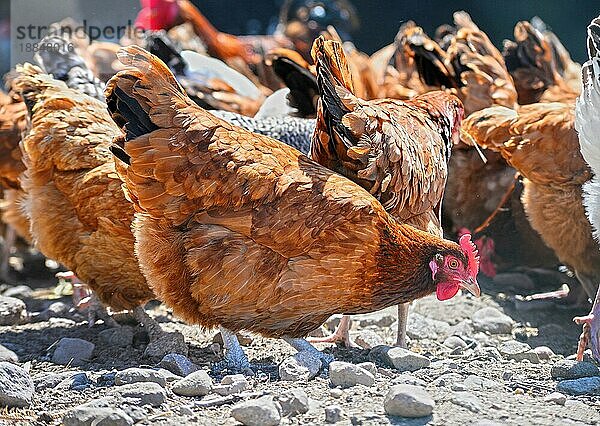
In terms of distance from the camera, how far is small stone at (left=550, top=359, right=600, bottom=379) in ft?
12.3

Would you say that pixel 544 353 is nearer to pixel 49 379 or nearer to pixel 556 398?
pixel 556 398

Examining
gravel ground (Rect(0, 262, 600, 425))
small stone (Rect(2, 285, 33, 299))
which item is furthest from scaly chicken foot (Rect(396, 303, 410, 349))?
small stone (Rect(2, 285, 33, 299))

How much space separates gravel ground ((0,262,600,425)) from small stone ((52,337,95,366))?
26 millimetres

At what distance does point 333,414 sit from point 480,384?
27.4 inches

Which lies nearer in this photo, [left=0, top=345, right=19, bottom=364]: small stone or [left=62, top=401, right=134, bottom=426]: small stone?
[left=62, top=401, right=134, bottom=426]: small stone

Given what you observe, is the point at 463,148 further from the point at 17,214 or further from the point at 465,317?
the point at 17,214

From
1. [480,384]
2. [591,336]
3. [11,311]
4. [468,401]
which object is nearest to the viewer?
[468,401]

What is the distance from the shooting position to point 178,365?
379 centimetres

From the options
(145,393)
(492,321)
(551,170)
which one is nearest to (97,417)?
(145,393)

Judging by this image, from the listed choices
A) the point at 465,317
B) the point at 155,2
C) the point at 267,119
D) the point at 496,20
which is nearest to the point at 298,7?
the point at 155,2

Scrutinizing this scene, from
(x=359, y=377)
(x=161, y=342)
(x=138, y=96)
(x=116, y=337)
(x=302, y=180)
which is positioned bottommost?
(x=116, y=337)

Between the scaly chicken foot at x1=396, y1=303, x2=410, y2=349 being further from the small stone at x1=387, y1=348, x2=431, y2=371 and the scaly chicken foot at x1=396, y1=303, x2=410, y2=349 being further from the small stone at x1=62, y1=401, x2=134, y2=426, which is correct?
the small stone at x1=62, y1=401, x2=134, y2=426

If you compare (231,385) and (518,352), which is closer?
(231,385)

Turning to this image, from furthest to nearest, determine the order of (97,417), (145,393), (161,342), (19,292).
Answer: (19,292)
(161,342)
(145,393)
(97,417)
